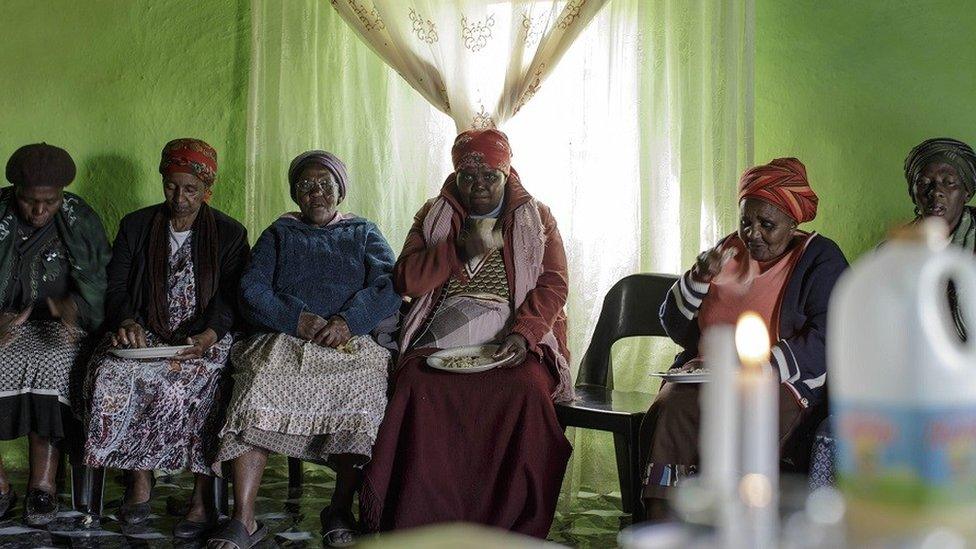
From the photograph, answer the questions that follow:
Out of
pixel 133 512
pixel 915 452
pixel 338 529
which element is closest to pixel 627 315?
pixel 338 529

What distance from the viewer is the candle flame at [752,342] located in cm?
100

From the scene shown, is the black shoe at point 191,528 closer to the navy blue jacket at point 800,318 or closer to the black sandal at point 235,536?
the black sandal at point 235,536

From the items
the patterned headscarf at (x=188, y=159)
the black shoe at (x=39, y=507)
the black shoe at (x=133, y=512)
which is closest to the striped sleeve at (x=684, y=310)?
the patterned headscarf at (x=188, y=159)

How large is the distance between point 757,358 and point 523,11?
3.55 meters

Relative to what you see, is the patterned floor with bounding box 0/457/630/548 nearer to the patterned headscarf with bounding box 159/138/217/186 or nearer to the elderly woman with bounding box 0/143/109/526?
the elderly woman with bounding box 0/143/109/526

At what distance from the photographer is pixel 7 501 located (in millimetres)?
4023

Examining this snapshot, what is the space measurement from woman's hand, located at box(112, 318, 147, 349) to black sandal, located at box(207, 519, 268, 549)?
792mm

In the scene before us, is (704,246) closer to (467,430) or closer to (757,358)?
(467,430)

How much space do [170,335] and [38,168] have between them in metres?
0.87

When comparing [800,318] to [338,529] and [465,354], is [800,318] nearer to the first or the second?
[465,354]

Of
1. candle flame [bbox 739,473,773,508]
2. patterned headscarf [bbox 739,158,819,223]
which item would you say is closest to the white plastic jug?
candle flame [bbox 739,473,773,508]

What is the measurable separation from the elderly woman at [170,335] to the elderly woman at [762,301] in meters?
1.64

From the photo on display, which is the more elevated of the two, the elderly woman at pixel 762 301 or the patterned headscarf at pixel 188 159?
the patterned headscarf at pixel 188 159

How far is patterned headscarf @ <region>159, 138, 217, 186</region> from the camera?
14.0 feet
